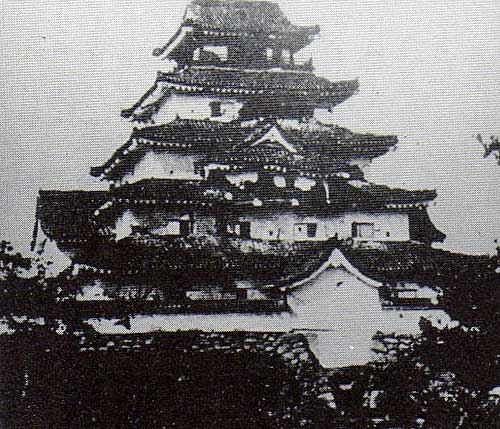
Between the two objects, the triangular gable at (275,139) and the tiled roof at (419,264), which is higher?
the triangular gable at (275,139)

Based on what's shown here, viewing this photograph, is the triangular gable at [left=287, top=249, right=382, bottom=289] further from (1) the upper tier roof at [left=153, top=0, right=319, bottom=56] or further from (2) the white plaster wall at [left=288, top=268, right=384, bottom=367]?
(1) the upper tier roof at [left=153, top=0, right=319, bottom=56]

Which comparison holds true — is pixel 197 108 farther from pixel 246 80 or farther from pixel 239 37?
pixel 239 37

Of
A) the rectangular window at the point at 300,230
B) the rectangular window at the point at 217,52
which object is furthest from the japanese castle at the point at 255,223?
the rectangular window at the point at 217,52

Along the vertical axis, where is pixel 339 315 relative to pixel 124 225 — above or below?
below

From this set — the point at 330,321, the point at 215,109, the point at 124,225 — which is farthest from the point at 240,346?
the point at 215,109

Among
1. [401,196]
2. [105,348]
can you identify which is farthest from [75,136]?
[401,196]

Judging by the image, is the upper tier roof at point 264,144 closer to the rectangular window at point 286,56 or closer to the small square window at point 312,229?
the small square window at point 312,229
